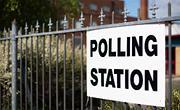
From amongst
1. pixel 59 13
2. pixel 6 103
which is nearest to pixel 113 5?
A: pixel 59 13

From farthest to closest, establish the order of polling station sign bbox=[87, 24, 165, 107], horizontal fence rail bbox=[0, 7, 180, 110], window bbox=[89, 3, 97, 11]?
1. window bbox=[89, 3, 97, 11]
2. horizontal fence rail bbox=[0, 7, 180, 110]
3. polling station sign bbox=[87, 24, 165, 107]

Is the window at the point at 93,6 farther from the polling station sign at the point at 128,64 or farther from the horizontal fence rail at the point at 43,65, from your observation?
the polling station sign at the point at 128,64

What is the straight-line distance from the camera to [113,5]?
74.9m

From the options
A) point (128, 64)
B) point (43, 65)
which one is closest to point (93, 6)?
point (43, 65)

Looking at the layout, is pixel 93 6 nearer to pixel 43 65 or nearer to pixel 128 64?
pixel 43 65

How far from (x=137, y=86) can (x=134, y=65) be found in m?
0.19

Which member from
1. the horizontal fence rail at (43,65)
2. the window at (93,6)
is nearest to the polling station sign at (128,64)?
the horizontal fence rail at (43,65)

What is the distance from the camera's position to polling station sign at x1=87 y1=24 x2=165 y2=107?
4.12m

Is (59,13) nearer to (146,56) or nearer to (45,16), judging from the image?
(45,16)

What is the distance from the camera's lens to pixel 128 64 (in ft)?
14.6

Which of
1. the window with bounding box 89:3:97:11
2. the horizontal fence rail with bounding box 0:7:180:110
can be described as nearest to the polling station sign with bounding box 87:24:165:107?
the horizontal fence rail with bounding box 0:7:180:110

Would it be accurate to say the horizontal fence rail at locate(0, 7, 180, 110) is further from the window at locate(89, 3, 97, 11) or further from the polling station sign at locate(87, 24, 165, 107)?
the window at locate(89, 3, 97, 11)

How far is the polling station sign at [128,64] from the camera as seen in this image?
412 cm

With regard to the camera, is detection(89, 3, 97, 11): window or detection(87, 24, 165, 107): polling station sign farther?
detection(89, 3, 97, 11): window
